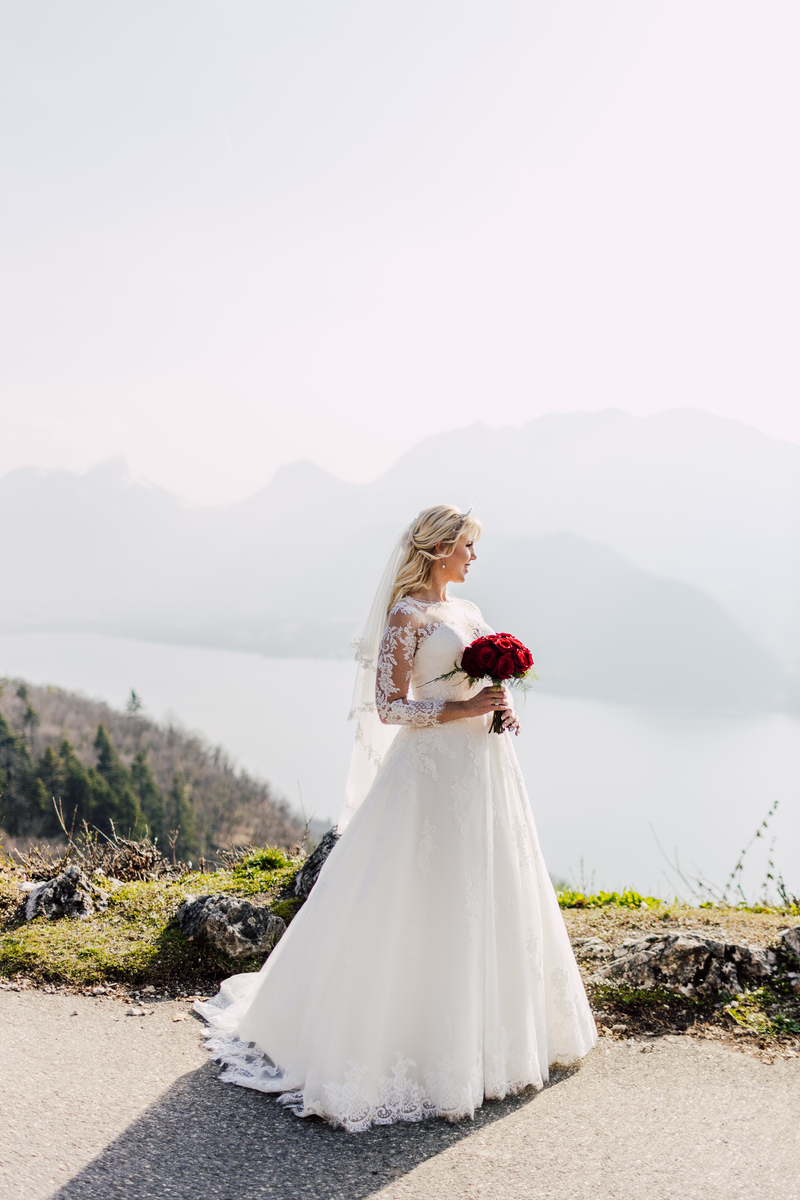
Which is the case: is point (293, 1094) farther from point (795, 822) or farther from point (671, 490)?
point (671, 490)

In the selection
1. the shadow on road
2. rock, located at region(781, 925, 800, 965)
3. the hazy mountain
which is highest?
the hazy mountain

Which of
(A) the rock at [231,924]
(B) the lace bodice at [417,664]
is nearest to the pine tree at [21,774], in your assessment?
(A) the rock at [231,924]

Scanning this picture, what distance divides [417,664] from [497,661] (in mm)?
455

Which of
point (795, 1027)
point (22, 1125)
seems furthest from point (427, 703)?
point (795, 1027)

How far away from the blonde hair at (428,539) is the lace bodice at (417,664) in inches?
6.5

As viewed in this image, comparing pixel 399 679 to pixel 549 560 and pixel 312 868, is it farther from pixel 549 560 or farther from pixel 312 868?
pixel 549 560

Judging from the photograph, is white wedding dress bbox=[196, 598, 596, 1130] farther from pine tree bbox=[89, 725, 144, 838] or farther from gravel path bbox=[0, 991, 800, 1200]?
pine tree bbox=[89, 725, 144, 838]

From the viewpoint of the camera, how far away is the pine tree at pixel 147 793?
180ft

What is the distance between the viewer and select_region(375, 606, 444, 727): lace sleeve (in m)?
3.73

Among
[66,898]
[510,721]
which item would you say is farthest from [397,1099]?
[66,898]

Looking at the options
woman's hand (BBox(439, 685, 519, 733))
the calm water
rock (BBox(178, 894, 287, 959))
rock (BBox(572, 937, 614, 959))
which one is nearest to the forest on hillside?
the calm water

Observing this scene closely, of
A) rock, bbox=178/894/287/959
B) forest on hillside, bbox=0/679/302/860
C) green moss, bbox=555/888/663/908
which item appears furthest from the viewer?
forest on hillside, bbox=0/679/302/860

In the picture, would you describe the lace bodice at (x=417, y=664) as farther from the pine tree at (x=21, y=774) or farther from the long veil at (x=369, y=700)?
the pine tree at (x=21, y=774)

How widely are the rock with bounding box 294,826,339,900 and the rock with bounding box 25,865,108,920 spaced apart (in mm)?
1502
